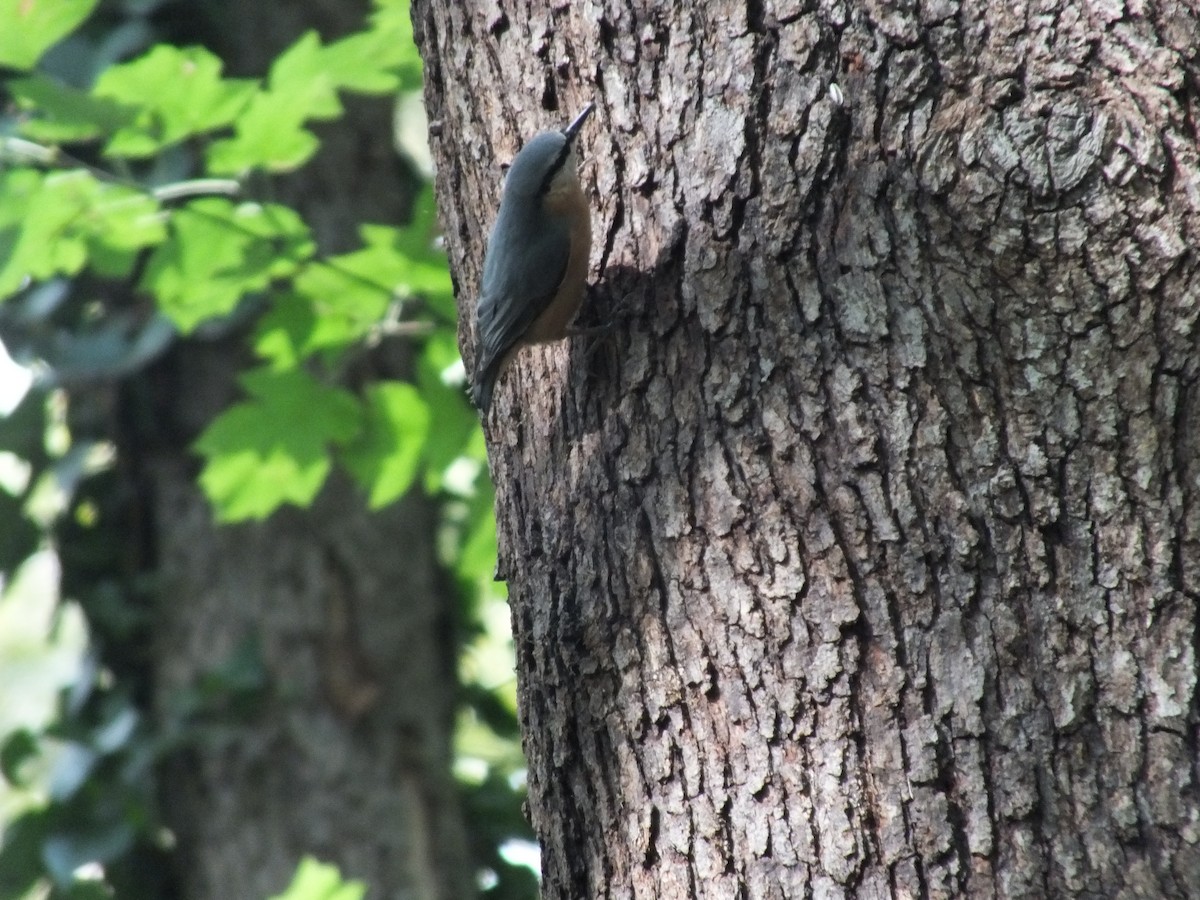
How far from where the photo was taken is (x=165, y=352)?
4020mm

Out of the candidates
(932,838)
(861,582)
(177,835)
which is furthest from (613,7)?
(177,835)

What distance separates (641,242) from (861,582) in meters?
0.58

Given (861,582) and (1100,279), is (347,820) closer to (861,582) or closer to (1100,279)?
(861,582)

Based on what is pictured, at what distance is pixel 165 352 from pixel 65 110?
1615 mm

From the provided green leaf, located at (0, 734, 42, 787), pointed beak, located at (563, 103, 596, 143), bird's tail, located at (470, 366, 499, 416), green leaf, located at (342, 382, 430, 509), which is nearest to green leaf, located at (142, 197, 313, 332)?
green leaf, located at (342, 382, 430, 509)

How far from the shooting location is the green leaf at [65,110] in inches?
97.1

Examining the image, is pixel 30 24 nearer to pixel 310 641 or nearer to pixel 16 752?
pixel 310 641

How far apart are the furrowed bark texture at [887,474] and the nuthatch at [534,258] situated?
6.8 inches

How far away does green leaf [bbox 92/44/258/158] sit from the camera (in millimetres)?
2541

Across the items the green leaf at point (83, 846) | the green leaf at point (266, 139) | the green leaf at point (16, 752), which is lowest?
the green leaf at point (83, 846)

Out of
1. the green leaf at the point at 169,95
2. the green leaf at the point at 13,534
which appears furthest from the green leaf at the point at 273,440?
the green leaf at the point at 13,534

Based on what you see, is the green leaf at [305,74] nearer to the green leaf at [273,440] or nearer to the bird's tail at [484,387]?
the green leaf at [273,440]

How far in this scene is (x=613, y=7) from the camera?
1604mm

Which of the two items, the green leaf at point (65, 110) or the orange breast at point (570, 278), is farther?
the green leaf at point (65, 110)
